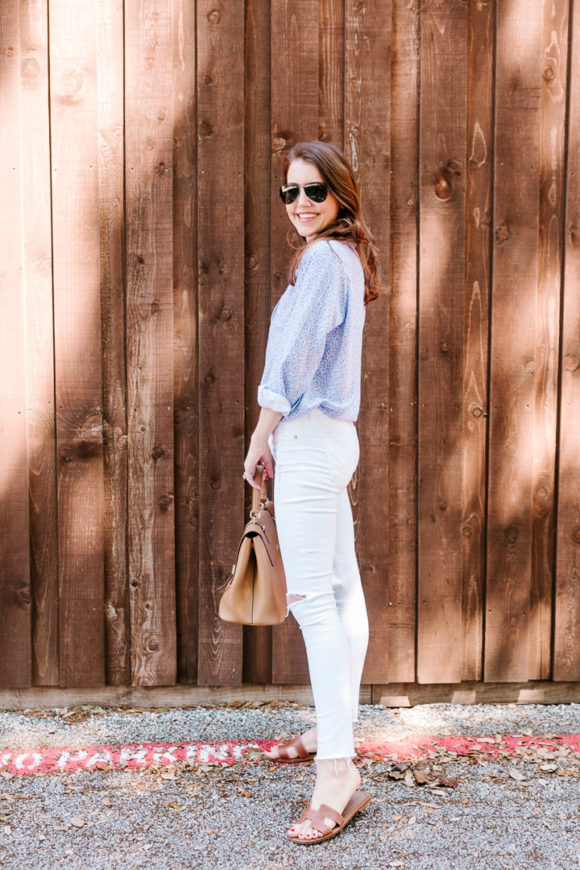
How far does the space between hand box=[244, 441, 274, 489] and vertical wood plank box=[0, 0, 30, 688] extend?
1.23 meters

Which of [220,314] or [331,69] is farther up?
[331,69]

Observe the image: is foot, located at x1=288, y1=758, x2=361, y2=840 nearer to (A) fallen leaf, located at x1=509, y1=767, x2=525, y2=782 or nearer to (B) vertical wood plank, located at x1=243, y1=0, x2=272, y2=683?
(A) fallen leaf, located at x1=509, y1=767, x2=525, y2=782

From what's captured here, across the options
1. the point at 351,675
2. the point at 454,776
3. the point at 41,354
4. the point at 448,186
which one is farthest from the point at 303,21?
the point at 454,776

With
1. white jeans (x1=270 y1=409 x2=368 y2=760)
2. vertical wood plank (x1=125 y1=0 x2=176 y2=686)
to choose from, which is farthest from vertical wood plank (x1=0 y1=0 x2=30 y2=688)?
white jeans (x1=270 y1=409 x2=368 y2=760)

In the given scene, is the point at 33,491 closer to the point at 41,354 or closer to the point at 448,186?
the point at 41,354

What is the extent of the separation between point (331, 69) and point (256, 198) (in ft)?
1.93

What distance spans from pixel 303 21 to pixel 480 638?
2621 millimetres

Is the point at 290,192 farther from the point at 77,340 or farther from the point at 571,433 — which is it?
the point at 571,433

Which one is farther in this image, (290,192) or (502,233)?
(502,233)

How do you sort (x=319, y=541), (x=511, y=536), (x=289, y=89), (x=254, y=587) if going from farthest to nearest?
(x=511, y=536), (x=289, y=89), (x=254, y=587), (x=319, y=541)

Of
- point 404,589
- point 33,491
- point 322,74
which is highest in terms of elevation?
point 322,74

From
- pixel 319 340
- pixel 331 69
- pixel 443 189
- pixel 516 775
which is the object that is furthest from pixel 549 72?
pixel 516 775

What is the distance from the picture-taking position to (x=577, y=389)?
346 centimetres

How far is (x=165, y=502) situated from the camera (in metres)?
3.38
